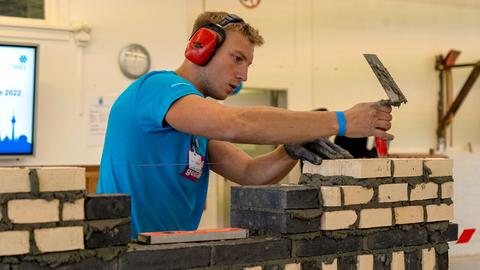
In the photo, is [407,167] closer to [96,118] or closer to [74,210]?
[74,210]

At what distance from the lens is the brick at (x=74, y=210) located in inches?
51.5

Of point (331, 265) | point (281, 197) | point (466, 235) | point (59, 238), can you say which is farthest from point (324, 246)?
point (466, 235)

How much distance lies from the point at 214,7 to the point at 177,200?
3388mm

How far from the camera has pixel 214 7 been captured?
504 cm

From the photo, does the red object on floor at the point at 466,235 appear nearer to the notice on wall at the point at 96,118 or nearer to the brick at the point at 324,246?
the brick at the point at 324,246

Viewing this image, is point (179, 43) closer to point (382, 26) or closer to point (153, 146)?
point (382, 26)

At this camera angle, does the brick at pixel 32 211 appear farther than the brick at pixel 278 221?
No

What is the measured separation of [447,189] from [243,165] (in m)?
0.60

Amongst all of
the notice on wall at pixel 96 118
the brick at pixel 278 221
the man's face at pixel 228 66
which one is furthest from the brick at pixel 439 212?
the notice on wall at pixel 96 118

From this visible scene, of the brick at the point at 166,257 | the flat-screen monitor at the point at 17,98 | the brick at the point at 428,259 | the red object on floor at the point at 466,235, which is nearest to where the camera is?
the brick at the point at 166,257

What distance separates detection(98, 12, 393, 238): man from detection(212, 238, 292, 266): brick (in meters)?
0.22

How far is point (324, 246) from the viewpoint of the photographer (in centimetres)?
163

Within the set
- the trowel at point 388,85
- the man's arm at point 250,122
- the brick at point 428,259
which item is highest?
the trowel at point 388,85

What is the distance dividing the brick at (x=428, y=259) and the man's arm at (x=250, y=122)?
430 millimetres
